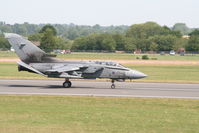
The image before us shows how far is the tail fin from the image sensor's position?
113 feet

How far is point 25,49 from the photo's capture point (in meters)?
34.4

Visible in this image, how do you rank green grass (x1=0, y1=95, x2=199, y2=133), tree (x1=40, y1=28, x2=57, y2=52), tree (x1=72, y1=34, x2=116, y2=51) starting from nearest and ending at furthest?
green grass (x1=0, y1=95, x2=199, y2=133) → tree (x1=40, y1=28, x2=57, y2=52) → tree (x1=72, y1=34, x2=116, y2=51)

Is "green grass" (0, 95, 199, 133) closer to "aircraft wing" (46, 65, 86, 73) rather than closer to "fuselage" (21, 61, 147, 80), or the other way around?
"aircraft wing" (46, 65, 86, 73)

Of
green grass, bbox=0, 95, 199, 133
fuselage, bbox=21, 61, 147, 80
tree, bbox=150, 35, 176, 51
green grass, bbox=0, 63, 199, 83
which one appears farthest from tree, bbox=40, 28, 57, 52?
green grass, bbox=0, 95, 199, 133

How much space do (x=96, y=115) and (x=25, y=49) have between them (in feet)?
51.0

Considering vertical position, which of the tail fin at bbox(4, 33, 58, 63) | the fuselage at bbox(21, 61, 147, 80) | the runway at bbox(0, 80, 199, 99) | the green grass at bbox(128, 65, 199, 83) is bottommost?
the green grass at bbox(128, 65, 199, 83)

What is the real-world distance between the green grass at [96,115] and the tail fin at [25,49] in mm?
7781

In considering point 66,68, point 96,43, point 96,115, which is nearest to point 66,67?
point 66,68

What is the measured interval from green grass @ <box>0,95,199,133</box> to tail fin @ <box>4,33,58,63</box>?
7781 mm

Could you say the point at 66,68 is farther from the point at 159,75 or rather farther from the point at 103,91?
the point at 159,75

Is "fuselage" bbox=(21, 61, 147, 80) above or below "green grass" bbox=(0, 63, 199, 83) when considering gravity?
above

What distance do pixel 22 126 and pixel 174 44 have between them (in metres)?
146

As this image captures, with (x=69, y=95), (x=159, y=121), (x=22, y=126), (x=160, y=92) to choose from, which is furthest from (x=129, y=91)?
(x=22, y=126)

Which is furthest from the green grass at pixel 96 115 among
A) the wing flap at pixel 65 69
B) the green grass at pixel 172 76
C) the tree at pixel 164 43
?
the tree at pixel 164 43
